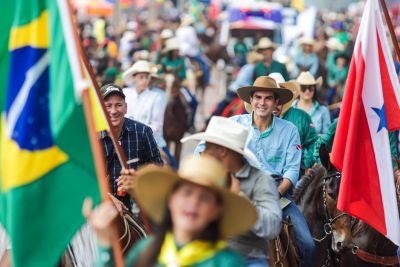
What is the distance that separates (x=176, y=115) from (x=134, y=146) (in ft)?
35.0

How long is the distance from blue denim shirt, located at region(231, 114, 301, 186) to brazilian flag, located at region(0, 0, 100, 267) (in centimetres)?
316

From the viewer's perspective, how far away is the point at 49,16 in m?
6.96

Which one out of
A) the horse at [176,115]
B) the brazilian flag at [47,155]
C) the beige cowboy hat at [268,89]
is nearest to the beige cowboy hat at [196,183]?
the brazilian flag at [47,155]

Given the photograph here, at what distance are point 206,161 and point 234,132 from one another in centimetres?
153

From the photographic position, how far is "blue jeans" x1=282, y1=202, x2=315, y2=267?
32.5 ft

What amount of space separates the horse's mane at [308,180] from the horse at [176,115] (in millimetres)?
9076

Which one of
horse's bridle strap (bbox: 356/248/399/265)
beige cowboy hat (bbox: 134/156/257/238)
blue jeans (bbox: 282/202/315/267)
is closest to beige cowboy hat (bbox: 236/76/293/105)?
blue jeans (bbox: 282/202/315/267)

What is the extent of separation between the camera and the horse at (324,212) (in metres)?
10.4

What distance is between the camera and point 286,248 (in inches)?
384

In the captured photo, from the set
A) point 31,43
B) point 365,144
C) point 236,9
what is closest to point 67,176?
point 31,43

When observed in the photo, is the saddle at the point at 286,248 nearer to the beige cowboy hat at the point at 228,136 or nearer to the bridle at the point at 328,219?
the bridle at the point at 328,219

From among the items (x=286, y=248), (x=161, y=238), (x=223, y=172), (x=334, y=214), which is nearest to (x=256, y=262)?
(x=223, y=172)

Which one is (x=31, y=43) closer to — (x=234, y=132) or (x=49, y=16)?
(x=49, y=16)

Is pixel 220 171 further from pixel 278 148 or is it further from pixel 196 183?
pixel 278 148
